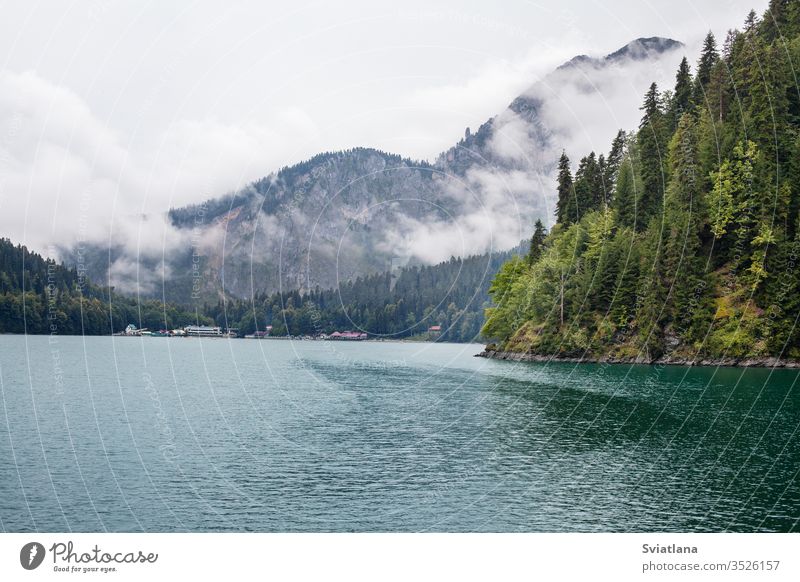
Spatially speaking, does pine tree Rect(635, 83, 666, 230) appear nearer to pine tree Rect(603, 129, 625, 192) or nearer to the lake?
pine tree Rect(603, 129, 625, 192)

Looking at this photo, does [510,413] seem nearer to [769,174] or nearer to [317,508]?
[317,508]

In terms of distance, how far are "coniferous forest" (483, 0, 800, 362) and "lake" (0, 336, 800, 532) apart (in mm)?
27219

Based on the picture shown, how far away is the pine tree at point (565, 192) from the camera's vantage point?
6500 inches

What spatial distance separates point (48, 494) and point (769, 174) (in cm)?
12403

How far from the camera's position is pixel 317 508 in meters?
38.8

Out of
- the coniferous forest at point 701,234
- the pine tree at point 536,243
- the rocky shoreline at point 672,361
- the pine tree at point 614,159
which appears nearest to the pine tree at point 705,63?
the coniferous forest at point 701,234

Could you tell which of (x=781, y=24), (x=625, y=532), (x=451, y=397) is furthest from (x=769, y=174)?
(x=625, y=532)

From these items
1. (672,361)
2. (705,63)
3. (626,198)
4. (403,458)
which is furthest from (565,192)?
(403,458)

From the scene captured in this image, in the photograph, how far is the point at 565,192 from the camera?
16888 cm

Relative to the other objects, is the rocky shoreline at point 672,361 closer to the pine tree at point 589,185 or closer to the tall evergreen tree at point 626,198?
the tall evergreen tree at point 626,198

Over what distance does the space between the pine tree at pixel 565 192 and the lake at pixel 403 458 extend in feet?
237

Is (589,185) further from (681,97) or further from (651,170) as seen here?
(681,97)

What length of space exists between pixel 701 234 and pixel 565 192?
4213 cm

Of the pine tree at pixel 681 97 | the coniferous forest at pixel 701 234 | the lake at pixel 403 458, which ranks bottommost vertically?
the lake at pixel 403 458
